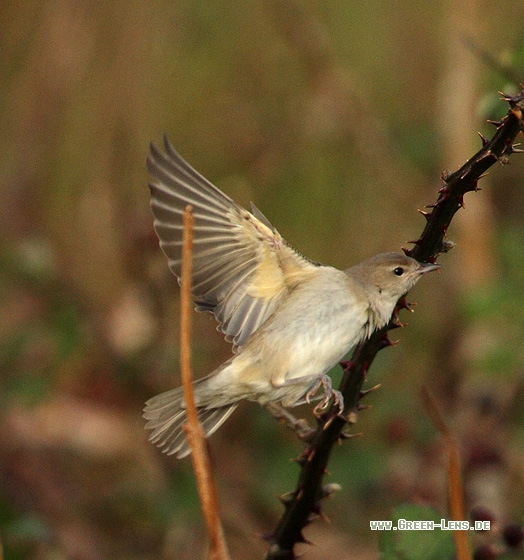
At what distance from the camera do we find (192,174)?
10.00 ft

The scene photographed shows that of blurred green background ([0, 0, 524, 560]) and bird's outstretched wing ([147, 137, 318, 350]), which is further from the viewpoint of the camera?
blurred green background ([0, 0, 524, 560])

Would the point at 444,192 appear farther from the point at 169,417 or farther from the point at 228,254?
the point at 169,417

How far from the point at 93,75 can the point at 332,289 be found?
178 inches

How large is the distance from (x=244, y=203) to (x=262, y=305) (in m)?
2.96

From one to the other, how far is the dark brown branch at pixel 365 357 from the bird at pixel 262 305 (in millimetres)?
598

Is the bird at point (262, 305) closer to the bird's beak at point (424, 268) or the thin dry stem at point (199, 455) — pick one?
the bird's beak at point (424, 268)

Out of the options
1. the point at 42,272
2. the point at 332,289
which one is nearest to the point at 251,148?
the point at 42,272

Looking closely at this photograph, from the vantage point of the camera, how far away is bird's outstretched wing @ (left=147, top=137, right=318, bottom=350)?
307cm

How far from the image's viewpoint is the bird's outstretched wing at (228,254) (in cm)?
307

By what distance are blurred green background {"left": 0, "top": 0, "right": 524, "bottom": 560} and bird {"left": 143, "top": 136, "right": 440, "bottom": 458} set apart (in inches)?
45.6

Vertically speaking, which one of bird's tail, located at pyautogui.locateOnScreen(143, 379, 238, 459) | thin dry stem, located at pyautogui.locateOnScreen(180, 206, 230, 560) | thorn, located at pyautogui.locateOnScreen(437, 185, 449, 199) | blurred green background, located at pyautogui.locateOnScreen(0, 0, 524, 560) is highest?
blurred green background, located at pyautogui.locateOnScreen(0, 0, 524, 560)

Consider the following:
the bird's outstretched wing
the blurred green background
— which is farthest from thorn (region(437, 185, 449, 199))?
the blurred green background

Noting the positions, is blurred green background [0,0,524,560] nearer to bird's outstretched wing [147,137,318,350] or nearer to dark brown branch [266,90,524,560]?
bird's outstretched wing [147,137,318,350]

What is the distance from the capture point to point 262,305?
352 cm
